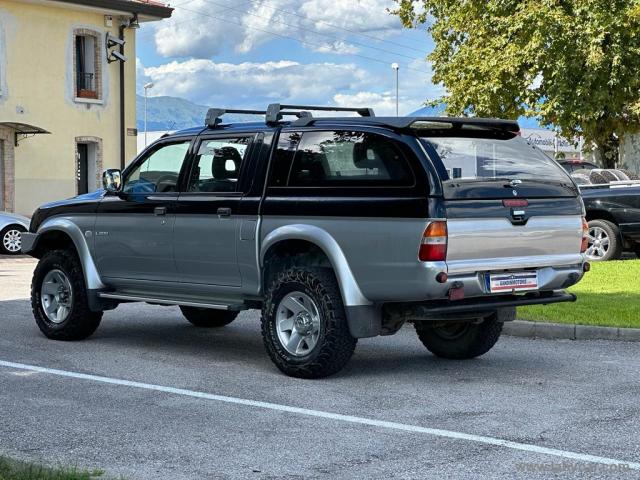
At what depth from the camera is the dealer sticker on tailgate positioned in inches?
338

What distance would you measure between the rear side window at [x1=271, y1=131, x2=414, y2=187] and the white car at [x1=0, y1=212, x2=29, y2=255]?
17.5 metres

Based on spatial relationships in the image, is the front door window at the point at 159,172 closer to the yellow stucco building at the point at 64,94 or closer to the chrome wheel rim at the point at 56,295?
the chrome wheel rim at the point at 56,295

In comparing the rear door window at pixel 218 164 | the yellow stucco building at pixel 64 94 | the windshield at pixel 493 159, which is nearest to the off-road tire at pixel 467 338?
the windshield at pixel 493 159

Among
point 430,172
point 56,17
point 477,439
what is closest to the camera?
point 477,439

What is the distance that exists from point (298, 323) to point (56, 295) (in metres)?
3.26

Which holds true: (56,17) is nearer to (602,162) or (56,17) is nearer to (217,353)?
(602,162)

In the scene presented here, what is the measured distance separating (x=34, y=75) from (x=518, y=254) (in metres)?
27.2

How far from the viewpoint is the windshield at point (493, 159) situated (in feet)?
28.3

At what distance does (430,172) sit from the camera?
8.34 meters

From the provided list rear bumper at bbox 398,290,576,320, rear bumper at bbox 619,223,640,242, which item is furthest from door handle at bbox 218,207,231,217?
rear bumper at bbox 619,223,640,242

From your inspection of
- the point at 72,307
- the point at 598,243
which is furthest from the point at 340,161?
the point at 598,243

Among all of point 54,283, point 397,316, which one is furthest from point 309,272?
point 54,283

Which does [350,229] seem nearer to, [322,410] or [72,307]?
[322,410]

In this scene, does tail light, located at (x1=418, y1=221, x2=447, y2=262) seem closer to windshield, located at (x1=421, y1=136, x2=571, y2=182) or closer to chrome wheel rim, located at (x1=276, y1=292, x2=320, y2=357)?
windshield, located at (x1=421, y1=136, x2=571, y2=182)
